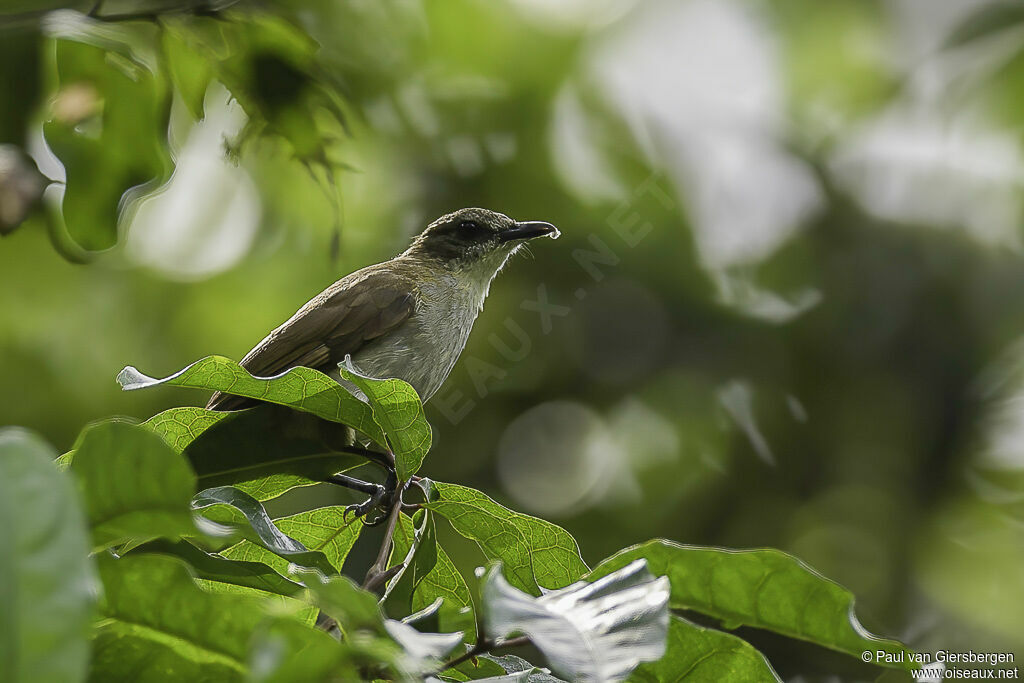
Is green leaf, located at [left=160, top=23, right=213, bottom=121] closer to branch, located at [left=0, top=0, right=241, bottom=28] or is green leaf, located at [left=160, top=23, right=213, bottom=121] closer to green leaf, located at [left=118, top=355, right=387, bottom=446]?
branch, located at [left=0, top=0, right=241, bottom=28]

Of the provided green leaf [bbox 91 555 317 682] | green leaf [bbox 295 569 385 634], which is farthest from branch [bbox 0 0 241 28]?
green leaf [bbox 295 569 385 634]

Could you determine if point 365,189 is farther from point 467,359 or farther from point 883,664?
point 883,664

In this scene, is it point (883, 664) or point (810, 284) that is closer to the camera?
point (883, 664)

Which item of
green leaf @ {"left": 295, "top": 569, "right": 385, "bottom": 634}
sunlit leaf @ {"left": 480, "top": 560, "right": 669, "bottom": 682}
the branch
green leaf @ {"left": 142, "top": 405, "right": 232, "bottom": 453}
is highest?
the branch

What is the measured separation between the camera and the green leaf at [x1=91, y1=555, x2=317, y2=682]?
4.05 ft

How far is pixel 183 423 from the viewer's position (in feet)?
6.45

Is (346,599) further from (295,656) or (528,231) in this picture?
(528,231)

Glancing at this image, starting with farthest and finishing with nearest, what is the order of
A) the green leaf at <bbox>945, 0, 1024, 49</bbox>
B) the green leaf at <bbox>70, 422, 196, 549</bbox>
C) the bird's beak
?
the green leaf at <bbox>945, 0, 1024, 49</bbox> < the bird's beak < the green leaf at <bbox>70, 422, 196, 549</bbox>

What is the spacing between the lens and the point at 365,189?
5.37 metres

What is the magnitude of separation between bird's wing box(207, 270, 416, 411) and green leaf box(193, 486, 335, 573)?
176 centimetres

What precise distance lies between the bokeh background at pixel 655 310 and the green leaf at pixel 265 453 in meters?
3.04

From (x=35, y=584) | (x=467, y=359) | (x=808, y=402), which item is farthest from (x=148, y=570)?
(x=808, y=402)

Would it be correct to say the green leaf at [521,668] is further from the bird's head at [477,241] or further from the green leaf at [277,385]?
the bird's head at [477,241]

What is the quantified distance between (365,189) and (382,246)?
0.32 metres
